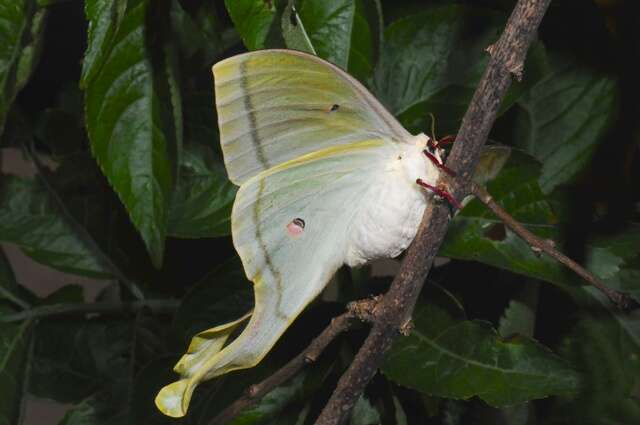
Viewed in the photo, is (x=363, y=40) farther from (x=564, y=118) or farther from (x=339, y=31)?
(x=564, y=118)

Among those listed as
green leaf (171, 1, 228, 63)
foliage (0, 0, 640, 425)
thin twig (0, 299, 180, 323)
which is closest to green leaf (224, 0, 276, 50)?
foliage (0, 0, 640, 425)

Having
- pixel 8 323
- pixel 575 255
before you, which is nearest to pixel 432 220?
pixel 575 255

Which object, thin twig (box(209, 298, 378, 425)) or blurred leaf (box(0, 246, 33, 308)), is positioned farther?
blurred leaf (box(0, 246, 33, 308))

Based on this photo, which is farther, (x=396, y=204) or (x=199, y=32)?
(x=199, y=32)

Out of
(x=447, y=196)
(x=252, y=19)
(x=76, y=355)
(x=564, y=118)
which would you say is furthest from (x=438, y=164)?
(x=76, y=355)

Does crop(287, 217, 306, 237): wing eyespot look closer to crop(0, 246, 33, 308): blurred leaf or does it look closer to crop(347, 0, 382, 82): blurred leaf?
crop(347, 0, 382, 82): blurred leaf

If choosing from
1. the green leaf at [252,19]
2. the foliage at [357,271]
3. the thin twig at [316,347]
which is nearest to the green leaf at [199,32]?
the foliage at [357,271]
